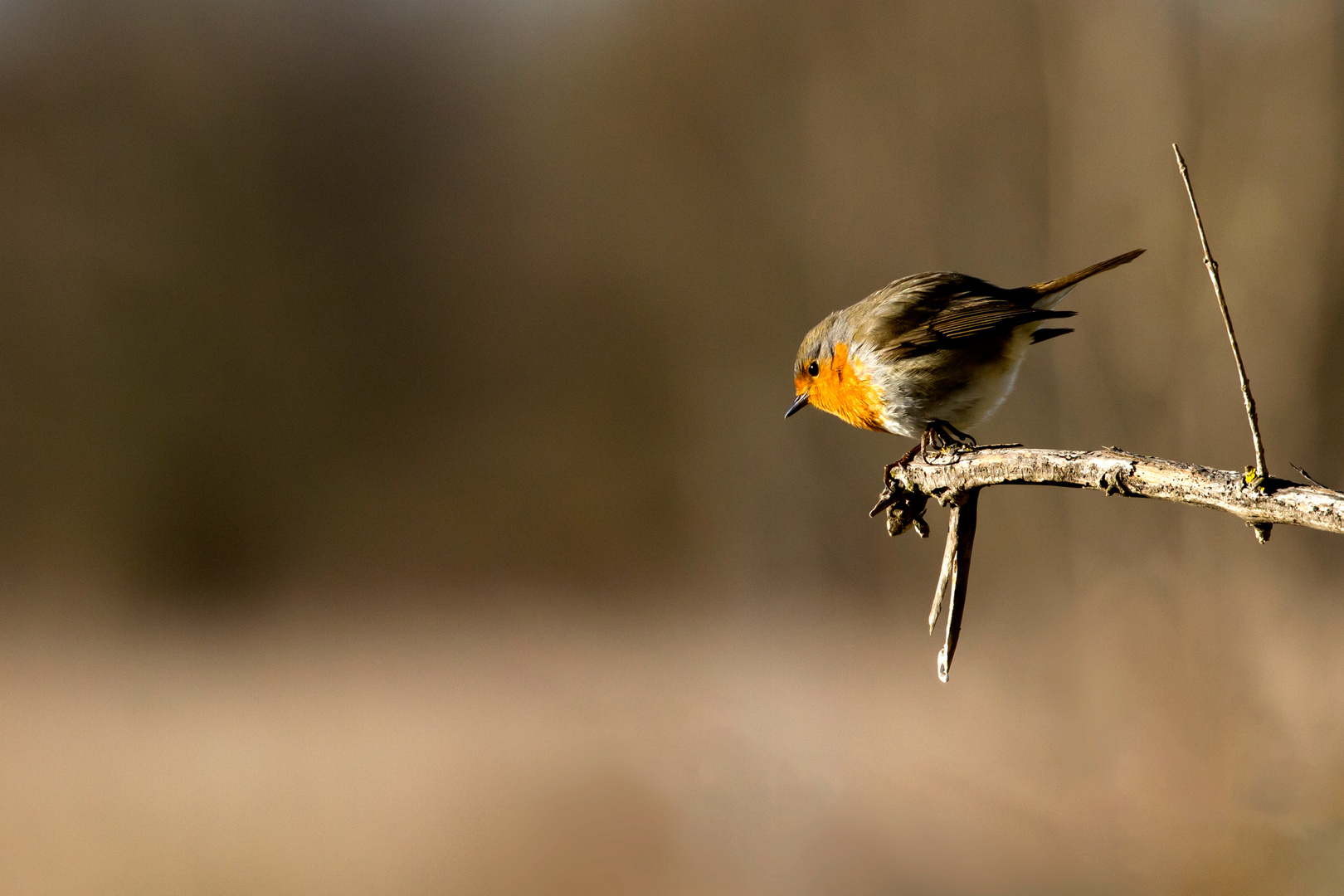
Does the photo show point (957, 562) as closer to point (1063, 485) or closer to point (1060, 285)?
point (1063, 485)

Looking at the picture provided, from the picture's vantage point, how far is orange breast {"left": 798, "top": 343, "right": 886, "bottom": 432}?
8.87ft

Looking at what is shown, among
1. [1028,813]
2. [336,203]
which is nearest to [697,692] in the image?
[1028,813]

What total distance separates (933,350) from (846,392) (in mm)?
271

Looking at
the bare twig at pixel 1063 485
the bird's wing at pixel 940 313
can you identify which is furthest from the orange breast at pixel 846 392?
the bare twig at pixel 1063 485

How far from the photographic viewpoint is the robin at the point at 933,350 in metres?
2.65

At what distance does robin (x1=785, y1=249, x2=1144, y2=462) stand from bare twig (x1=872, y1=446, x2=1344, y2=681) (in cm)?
54

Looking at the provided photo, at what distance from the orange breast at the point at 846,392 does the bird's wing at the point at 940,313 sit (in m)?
0.10

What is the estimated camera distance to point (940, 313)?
2.81 m

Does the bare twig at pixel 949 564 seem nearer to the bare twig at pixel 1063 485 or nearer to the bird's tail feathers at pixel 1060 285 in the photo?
the bare twig at pixel 1063 485

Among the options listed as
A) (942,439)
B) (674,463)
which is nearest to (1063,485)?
(942,439)

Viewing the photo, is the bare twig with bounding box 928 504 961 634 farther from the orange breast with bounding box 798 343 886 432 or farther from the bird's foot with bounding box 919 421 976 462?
the orange breast with bounding box 798 343 886 432

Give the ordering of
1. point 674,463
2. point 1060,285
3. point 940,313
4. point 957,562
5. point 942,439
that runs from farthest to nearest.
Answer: point 674,463, point 940,313, point 1060,285, point 942,439, point 957,562

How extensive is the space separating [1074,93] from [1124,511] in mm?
2989

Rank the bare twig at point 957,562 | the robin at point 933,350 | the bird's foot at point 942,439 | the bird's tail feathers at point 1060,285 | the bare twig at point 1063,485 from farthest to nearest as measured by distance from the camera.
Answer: the robin at point 933,350, the bird's tail feathers at point 1060,285, the bird's foot at point 942,439, the bare twig at point 957,562, the bare twig at point 1063,485
